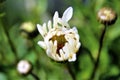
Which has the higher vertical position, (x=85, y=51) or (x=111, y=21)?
(x=111, y=21)

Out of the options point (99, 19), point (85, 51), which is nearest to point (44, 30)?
point (99, 19)

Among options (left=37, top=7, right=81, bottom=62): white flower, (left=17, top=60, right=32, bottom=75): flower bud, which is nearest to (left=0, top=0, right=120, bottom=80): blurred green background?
(left=17, top=60, right=32, bottom=75): flower bud

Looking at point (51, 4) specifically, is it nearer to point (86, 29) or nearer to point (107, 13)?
point (86, 29)

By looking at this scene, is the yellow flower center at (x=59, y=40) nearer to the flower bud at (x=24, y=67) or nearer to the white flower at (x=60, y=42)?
the white flower at (x=60, y=42)

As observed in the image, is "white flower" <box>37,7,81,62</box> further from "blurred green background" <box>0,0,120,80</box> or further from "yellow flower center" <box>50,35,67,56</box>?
"blurred green background" <box>0,0,120,80</box>

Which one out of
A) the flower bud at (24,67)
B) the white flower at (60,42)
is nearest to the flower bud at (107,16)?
the white flower at (60,42)

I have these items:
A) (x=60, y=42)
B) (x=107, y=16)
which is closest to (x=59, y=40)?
(x=60, y=42)
